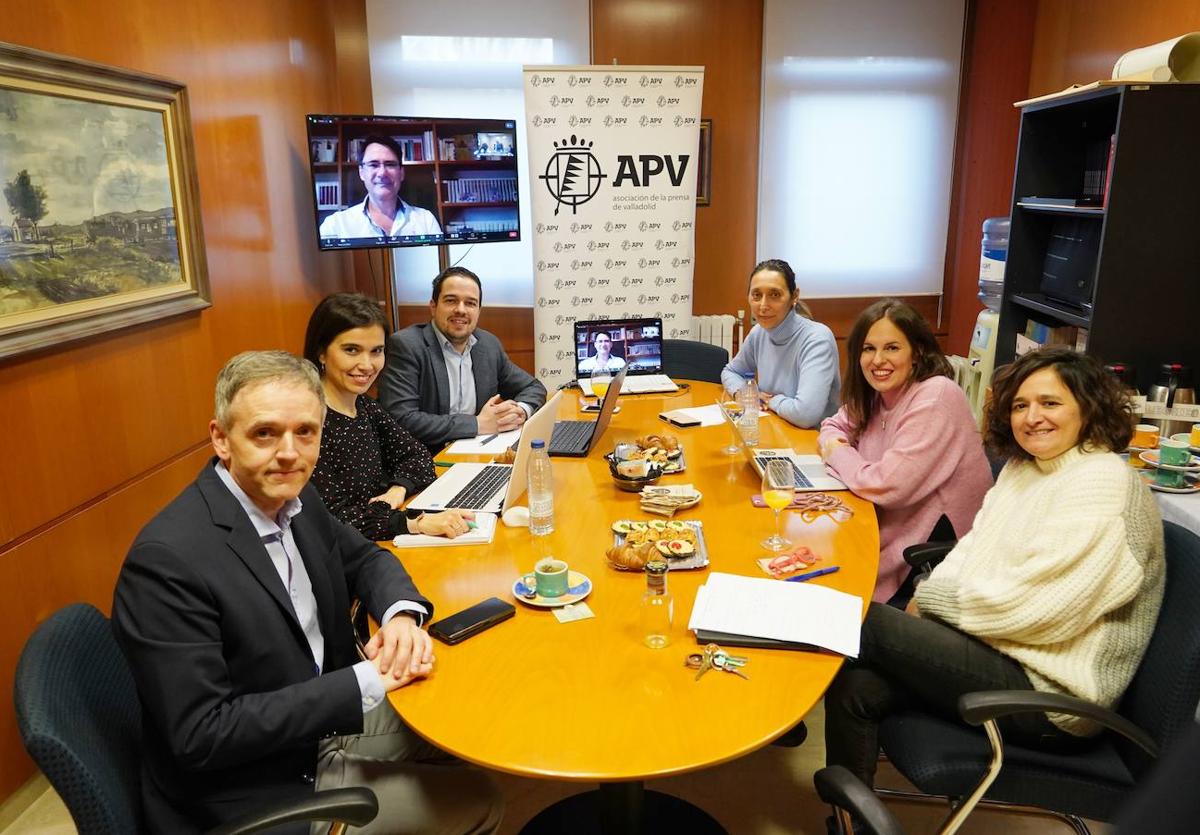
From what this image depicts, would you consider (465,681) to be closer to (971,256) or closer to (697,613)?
(697,613)

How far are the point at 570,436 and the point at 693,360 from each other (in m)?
1.46

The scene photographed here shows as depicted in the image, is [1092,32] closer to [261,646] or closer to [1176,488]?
[1176,488]

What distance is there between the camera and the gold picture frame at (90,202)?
2.34m

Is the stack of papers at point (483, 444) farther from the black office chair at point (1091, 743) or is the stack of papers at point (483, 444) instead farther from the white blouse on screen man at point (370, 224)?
the white blouse on screen man at point (370, 224)

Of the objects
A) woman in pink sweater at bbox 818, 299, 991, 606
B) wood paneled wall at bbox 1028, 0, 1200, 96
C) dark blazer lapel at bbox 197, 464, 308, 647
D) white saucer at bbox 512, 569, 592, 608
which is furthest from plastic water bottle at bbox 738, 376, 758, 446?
wood paneled wall at bbox 1028, 0, 1200, 96

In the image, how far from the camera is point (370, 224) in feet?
14.1

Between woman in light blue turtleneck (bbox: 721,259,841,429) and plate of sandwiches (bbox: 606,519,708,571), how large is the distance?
130cm

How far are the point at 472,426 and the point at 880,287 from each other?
3558 mm

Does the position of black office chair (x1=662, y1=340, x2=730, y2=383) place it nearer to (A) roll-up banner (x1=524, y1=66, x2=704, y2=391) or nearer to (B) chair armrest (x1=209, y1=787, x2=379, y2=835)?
(A) roll-up banner (x1=524, y1=66, x2=704, y2=391)

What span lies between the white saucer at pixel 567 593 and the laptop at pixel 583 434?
96 centimetres

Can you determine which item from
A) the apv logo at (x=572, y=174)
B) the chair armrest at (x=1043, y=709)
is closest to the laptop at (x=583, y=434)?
the chair armrest at (x=1043, y=709)

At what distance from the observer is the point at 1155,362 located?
2.98 m

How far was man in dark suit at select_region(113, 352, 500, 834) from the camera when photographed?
1.25 m

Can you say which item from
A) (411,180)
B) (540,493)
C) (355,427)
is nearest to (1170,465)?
(540,493)
